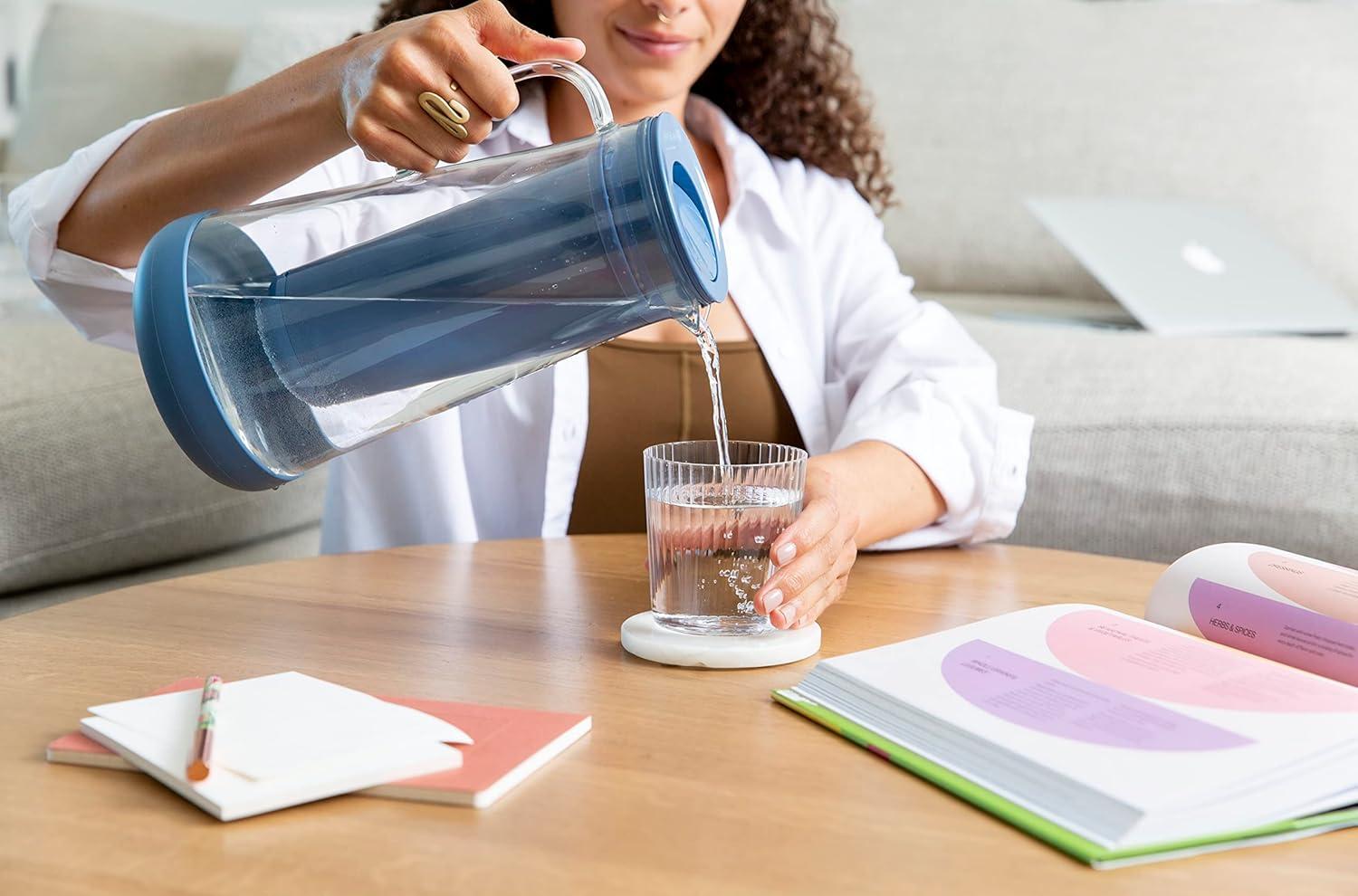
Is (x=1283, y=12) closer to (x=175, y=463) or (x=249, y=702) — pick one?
(x=175, y=463)

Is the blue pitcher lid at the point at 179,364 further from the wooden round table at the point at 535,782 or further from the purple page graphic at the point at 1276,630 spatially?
the purple page graphic at the point at 1276,630

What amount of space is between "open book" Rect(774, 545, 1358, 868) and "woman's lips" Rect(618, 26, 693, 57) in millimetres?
721

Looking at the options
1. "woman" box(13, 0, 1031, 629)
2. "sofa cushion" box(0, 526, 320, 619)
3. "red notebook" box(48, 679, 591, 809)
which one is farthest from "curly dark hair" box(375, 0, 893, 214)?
"red notebook" box(48, 679, 591, 809)

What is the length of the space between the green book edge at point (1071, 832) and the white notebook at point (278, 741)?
0.20 m

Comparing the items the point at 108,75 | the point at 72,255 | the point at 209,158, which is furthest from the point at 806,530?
the point at 108,75

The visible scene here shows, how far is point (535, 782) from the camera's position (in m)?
0.60

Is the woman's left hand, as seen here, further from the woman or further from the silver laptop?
the silver laptop

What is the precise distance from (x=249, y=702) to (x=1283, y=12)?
1.99 metres

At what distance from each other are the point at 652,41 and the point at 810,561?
67 cm

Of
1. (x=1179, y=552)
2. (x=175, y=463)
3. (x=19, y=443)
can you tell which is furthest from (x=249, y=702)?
(x=1179, y=552)

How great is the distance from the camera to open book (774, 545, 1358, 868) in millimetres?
544

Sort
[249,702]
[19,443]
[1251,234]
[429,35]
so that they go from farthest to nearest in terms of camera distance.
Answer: [1251,234], [19,443], [429,35], [249,702]

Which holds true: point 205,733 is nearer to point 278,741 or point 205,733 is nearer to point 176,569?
point 278,741

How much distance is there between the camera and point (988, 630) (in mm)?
743
